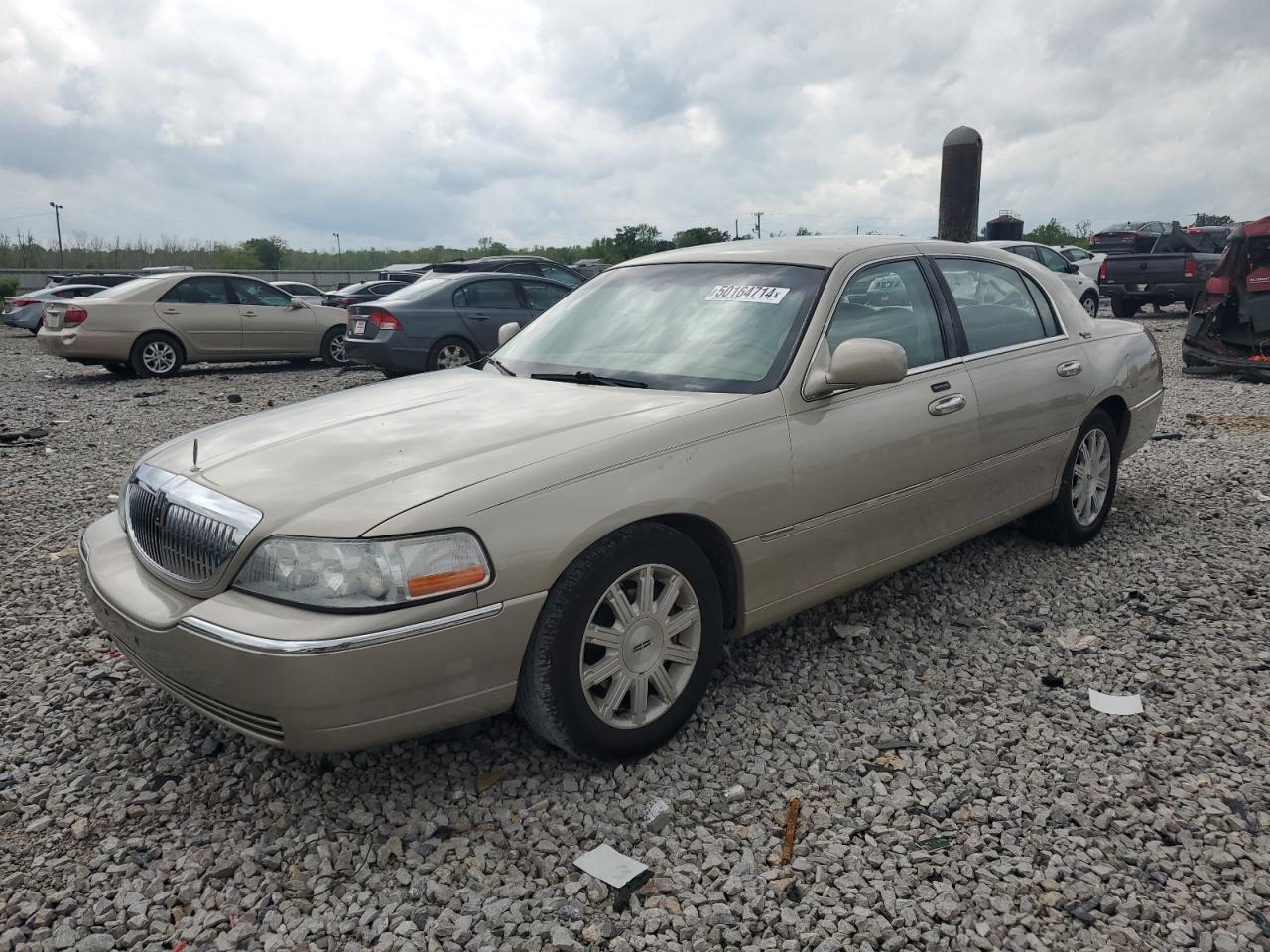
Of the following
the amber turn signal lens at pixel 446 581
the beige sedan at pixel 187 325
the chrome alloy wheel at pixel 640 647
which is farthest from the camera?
the beige sedan at pixel 187 325

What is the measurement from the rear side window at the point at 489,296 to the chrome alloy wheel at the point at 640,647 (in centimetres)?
969

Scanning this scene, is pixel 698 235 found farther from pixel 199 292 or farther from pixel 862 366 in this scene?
pixel 862 366

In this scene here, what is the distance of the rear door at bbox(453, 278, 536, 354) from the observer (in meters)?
12.2

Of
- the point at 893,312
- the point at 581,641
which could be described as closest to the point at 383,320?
the point at 893,312

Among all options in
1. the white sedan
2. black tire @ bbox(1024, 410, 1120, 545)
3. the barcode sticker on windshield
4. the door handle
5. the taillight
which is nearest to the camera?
the barcode sticker on windshield

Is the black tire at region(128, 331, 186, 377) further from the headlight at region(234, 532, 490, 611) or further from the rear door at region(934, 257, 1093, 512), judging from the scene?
the headlight at region(234, 532, 490, 611)

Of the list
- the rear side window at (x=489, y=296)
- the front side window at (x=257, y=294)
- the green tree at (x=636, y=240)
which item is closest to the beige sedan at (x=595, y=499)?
the rear side window at (x=489, y=296)

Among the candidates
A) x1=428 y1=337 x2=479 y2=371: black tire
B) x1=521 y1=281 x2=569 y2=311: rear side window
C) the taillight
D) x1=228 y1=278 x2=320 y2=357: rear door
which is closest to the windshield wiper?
x1=428 y1=337 x2=479 y2=371: black tire

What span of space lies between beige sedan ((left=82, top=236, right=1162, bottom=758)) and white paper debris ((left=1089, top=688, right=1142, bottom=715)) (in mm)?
843

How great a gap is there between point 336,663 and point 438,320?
32.7 ft

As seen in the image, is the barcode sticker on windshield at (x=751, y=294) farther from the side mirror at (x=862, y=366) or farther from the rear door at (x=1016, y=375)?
the rear door at (x=1016, y=375)

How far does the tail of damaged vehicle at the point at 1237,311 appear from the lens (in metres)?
10.5

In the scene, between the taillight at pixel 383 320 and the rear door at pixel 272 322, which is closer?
the taillight at pixel 383 320

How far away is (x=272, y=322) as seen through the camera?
14.7 meters
